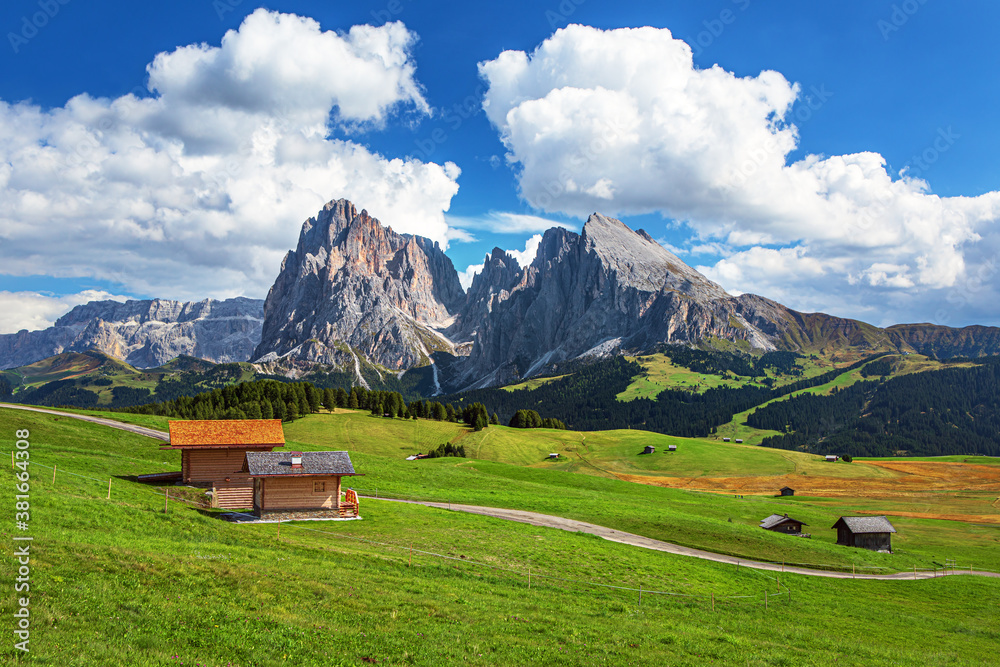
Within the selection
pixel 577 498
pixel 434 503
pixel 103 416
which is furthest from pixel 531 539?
pixel 103 416

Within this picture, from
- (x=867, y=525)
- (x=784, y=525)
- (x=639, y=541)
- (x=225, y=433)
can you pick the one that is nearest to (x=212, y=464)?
(x=225, y=433)

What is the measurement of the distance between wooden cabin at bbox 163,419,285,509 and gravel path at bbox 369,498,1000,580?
15417 millimetres

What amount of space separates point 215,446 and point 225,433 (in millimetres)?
2325

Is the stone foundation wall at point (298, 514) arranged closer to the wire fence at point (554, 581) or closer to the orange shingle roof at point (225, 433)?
the wire fence at point (554, 581)

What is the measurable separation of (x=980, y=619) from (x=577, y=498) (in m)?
41.0

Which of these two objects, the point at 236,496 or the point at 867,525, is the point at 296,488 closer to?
the point at 236,496

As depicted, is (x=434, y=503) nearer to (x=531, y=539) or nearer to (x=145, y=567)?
(x=531, y=539)

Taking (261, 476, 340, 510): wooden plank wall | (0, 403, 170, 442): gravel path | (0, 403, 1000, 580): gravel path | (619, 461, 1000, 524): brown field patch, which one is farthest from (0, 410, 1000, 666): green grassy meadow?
(619, 461, 1000, 524): brown field patch

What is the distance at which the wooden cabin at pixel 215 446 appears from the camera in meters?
55.6

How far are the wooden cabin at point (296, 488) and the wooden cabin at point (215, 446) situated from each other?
661 cm

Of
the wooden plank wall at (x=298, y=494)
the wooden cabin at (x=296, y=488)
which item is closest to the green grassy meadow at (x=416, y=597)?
the wooden cabin at (x=296, y=488)

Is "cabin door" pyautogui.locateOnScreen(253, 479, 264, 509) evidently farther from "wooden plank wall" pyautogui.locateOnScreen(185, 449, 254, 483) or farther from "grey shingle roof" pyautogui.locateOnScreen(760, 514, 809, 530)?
"grey shingle roof" pyautogui.locateOnScreen(760, 514, 809, 530)

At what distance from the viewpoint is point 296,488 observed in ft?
158

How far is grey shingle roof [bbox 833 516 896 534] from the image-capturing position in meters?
Result: 67.2
